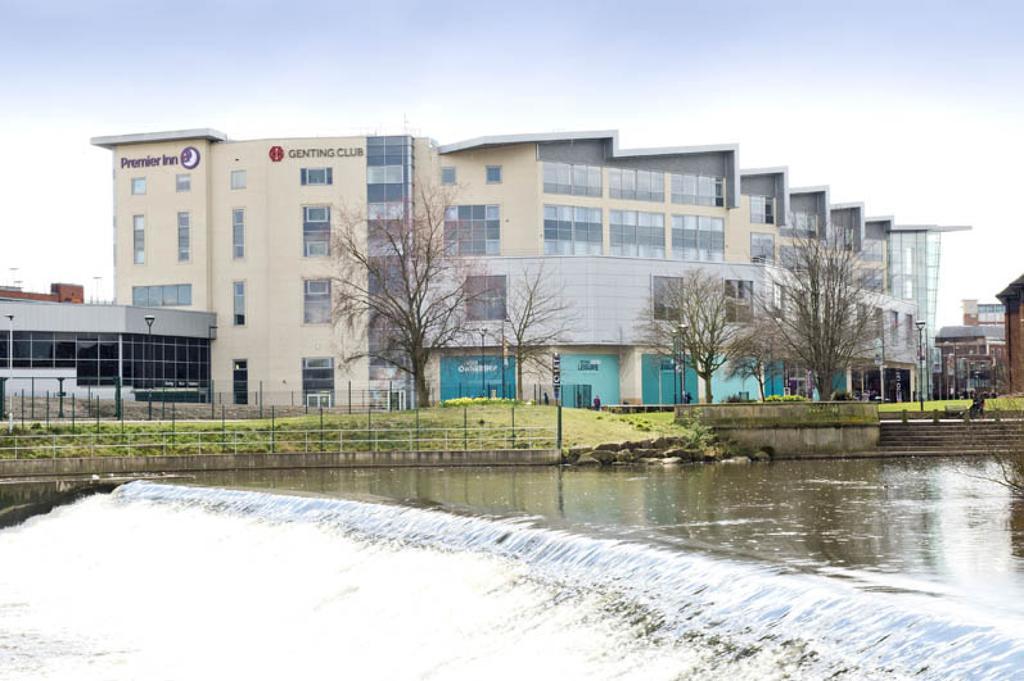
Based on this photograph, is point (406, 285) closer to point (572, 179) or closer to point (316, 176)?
point (316, 176)

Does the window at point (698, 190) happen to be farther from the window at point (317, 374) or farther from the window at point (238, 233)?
the window at point (238, 233)

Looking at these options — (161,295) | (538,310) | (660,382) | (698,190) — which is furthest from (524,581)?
(698,190)

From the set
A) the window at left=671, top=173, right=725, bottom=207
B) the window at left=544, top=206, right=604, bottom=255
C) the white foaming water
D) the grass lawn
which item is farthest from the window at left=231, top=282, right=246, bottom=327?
the white foaming water

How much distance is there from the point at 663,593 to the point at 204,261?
67115 mm

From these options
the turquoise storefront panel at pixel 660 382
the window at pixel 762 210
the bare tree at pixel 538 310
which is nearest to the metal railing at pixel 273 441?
the bare tree at pixel 538 310

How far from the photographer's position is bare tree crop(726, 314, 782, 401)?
67.3 metres

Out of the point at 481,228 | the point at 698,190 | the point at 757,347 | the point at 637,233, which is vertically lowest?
the point at 757,347

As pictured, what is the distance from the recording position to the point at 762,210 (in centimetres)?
8631

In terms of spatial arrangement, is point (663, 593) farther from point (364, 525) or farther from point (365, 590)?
point (364, 525)

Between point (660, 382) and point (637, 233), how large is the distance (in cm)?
1005

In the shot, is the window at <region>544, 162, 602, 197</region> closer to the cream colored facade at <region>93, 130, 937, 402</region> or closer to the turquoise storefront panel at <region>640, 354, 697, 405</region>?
the cream colored facade at <region>93, 130, 937, 402</region>

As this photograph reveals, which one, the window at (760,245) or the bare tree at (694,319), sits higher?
the window at (760,245)

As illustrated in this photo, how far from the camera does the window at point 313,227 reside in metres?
76.9

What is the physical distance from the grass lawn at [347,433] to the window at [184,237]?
3625 cm
